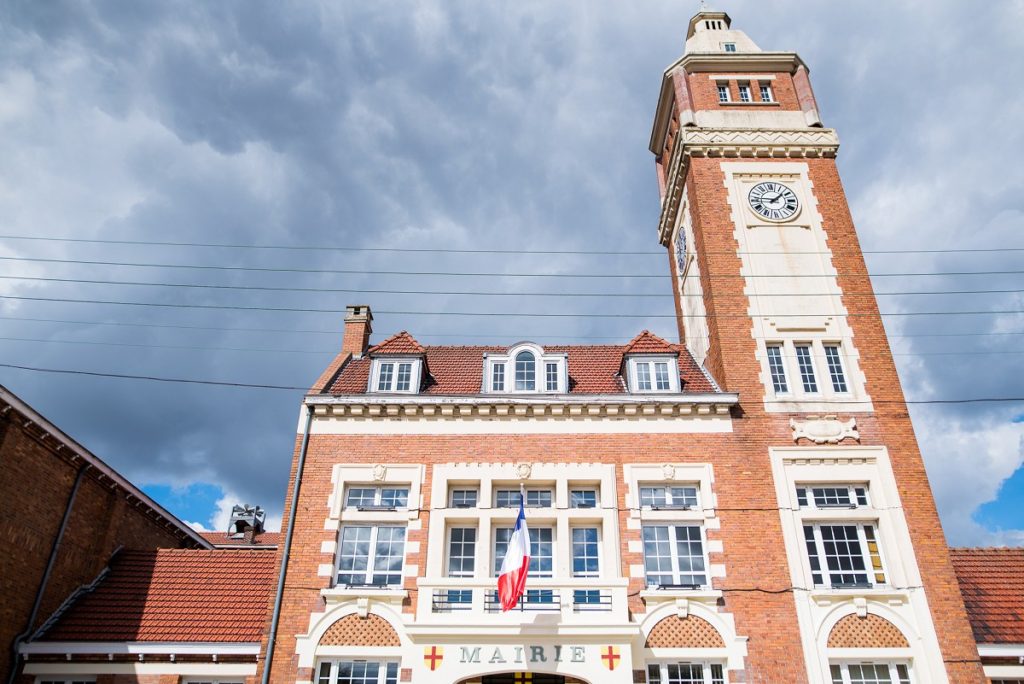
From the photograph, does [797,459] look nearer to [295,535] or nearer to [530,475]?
[530,475]

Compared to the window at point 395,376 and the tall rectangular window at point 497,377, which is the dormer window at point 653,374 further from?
the window at point 395,376

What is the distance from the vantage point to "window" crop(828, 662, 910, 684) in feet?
54.0

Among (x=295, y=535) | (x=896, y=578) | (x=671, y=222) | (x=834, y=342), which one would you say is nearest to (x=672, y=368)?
(x=834, y=342)

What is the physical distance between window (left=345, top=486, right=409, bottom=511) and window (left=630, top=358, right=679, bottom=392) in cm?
762

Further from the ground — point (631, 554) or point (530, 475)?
point (530, 475)

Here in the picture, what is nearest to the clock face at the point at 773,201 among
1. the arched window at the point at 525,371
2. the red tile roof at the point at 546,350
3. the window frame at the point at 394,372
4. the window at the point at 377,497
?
the red tile roof at the point at 546,350

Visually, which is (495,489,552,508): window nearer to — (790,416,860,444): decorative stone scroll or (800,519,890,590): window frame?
(800,519,890,590): window frame

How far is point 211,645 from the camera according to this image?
17.8 meters

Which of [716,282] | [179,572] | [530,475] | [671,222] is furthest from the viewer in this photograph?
[671,222]

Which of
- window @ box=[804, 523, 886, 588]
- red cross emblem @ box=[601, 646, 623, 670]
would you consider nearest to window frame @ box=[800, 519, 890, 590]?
window @ box=[804, 523, 886, 588]

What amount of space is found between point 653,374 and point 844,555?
7.11 metres

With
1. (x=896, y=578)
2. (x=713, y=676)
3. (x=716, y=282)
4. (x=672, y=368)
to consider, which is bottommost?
(x=713, y=676)

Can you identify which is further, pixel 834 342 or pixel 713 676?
pixel 834 342

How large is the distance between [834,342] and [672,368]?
5134 mm
